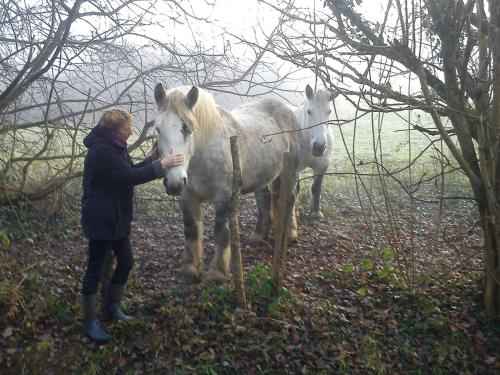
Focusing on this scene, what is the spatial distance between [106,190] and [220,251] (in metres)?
1.59

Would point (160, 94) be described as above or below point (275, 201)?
above

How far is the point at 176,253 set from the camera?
5.65 meters

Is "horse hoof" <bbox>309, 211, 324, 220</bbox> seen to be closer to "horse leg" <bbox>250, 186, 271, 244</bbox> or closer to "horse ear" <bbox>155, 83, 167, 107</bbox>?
"horse leg" <bbox>250, 186, 271, 244</bbox>

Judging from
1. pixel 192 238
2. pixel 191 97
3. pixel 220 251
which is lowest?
pixel 220 251

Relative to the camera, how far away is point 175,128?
378 cm

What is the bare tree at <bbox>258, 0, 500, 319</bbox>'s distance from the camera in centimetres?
360

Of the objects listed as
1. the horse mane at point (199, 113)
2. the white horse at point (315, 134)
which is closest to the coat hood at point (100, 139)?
the horse mane at point (199, 113)

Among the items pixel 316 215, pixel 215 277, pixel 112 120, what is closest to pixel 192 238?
pixel 215 277

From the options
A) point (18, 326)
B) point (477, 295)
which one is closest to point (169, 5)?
point (18, 326)

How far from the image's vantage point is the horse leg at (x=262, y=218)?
620 cm

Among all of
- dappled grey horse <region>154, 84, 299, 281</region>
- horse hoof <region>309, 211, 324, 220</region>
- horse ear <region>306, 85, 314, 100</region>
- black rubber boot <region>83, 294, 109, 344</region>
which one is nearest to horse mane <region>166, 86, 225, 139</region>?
dappled grey horse <region>154, 84, 299, 281</region>

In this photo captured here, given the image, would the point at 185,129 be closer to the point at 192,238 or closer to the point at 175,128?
the point at 175,128

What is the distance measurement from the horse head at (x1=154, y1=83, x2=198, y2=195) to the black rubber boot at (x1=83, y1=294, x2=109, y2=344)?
1136 millimetres

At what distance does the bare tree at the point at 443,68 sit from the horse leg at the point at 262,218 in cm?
252
